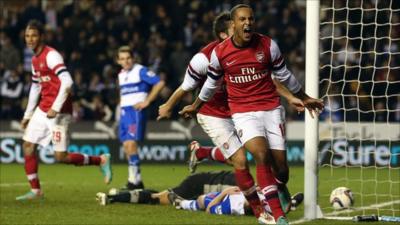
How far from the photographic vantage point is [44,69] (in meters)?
12.8

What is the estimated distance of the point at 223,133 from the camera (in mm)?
10781

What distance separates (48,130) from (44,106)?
30 cm

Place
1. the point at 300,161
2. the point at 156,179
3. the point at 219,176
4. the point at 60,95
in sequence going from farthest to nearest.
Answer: the point at 300,161 < the point at 156,179 < the point at 60,95 < the point at 219,176

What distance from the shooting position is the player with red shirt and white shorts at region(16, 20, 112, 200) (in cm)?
1258

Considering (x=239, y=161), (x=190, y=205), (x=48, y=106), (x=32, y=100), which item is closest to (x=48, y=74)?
(x=48, y=106)

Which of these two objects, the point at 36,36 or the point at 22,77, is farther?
the point at 22,77

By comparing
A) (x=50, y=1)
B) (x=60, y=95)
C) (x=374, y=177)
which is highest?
(x=50, y=1)

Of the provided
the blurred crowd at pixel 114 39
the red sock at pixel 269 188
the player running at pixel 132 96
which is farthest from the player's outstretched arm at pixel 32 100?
the blurred crowd at pixel 114 39

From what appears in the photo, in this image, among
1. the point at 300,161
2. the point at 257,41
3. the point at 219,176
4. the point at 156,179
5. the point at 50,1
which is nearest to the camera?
the point at 257,41

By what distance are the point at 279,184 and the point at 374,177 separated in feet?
21.8

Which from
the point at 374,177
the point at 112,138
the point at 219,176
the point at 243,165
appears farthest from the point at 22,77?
the point at 243,165

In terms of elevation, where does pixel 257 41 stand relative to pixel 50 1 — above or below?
below

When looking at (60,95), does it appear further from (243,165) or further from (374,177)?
(374,177)

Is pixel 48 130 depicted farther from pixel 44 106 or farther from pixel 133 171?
pixel 133 171
